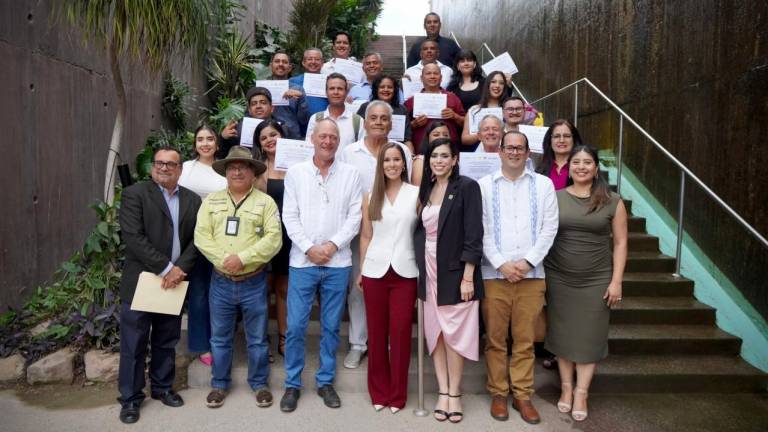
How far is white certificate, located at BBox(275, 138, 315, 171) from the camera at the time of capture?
4082mm

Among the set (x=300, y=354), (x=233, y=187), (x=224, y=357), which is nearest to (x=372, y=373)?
(x=300, y=354)

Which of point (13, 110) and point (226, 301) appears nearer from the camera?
point (226, 301)

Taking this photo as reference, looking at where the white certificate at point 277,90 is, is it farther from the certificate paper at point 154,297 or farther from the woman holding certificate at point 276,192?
the certificate paper at point 154,297

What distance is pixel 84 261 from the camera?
488 centimetres

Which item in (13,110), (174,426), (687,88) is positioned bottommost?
(174,426)

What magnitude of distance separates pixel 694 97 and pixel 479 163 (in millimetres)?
2566

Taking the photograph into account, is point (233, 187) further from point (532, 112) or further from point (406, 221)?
point (532, 112)

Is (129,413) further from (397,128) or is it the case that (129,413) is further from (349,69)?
(349,69)

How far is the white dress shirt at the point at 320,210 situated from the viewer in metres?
3.69

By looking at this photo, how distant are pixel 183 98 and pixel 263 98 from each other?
421 cm

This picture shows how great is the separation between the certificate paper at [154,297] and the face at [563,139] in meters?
2.93

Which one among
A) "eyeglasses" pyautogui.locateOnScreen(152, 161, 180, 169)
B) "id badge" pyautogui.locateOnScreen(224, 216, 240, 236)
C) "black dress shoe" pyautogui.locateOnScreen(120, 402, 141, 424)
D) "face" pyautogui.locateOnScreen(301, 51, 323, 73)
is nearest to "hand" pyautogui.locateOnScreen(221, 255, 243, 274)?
"id badge" pyautogui.locateOnScreen(224, 216, 240, 236)

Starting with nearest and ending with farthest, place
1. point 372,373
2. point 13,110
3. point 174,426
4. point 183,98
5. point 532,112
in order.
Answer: point 174,426
point 372,373
point 13,110
point 532,112
point 183,98

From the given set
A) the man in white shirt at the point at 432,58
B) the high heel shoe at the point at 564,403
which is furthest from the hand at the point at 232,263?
the man in white shirt at the point at 432,58
